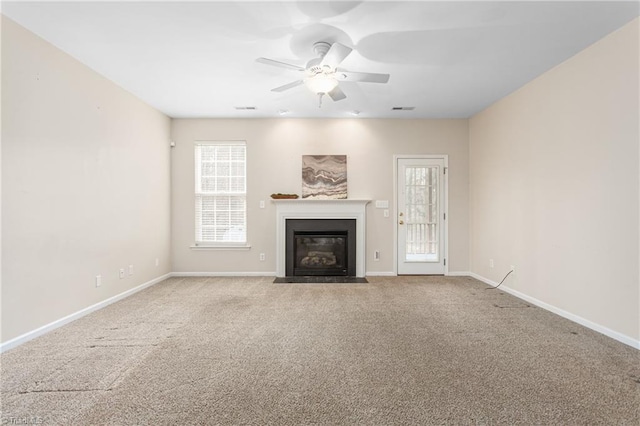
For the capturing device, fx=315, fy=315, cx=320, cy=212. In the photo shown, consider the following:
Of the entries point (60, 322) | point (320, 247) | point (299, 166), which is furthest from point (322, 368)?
point (299, 166)

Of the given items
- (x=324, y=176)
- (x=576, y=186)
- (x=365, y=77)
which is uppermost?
(x=365, y=77)

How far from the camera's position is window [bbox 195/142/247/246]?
5.53m

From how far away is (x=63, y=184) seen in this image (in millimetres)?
3197

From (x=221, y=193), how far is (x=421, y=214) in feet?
11.6

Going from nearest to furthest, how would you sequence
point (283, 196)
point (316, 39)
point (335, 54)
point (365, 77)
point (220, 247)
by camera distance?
point (335, 54) < point (316, 39) < point (365, 77) < point (283, 196) < point (220, 247)

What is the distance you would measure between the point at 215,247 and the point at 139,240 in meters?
1.24

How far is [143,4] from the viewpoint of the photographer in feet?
8.02

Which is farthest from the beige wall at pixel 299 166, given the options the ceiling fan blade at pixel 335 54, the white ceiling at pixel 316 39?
the ceiling fan blade at pixel 335 54

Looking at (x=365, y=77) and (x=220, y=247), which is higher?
(x=365, y=77)

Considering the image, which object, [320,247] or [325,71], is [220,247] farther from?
[325,71]

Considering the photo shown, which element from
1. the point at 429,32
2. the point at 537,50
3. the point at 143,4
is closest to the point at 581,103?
the point at 537,50

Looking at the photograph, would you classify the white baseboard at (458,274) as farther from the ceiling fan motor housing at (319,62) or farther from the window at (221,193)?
the ceiling fan motor housing at (319,62)

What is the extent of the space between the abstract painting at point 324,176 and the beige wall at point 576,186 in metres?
2.41

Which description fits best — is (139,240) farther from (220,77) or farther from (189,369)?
(189,369)
